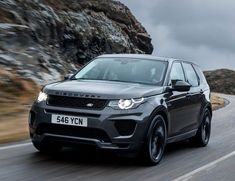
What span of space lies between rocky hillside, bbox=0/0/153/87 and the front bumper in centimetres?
1126

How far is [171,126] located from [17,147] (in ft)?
8.12

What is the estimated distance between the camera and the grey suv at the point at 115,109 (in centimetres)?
873

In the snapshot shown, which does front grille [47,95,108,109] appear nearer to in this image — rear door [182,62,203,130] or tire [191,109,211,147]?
rear door [182,62,203,130]

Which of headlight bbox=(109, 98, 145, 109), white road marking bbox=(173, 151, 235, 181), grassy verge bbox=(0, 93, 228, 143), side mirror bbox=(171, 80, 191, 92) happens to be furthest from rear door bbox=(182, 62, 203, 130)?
grassy verge bbox=(0, 93, 228, 143)

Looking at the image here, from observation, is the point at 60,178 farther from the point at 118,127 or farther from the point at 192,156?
the point at 192,156

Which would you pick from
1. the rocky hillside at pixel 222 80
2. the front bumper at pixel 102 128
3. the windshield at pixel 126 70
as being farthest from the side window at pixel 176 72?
the rocky hillside at pixel 222 80

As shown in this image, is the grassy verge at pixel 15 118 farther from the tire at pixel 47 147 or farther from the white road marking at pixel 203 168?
the white road marking at pixel 203 168

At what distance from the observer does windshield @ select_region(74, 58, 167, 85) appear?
1003cm

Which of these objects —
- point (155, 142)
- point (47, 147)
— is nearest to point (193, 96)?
point (155, 142)

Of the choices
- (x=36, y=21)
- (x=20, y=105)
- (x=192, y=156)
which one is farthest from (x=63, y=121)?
(x=36, y=21)

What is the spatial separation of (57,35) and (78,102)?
27.6m

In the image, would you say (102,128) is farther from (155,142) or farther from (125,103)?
(155,142)

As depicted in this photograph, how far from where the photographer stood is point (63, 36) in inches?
1464

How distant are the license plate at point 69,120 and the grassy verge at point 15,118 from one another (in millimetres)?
2647
